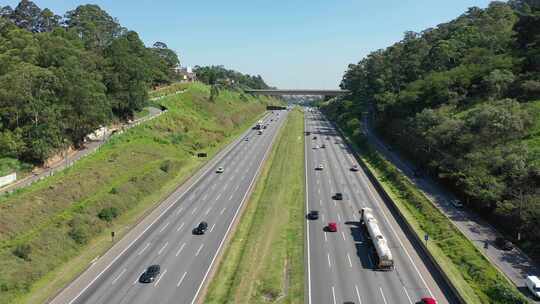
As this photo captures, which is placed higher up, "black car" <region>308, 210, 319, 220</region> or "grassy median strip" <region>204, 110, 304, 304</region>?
"black car" <region>308, 210, 319, 220</region>

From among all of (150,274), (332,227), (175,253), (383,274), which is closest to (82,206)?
(175,253)

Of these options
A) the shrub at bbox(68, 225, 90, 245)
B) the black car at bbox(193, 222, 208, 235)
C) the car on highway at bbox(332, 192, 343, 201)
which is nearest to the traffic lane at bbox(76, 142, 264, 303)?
the black car at bbox(193, 222, 208, 235)

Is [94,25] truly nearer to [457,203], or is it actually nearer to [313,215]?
[313,215]

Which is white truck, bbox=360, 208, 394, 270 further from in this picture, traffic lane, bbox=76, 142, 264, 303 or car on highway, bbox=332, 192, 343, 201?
traffic lane, bbox=76, 142, 264, 303

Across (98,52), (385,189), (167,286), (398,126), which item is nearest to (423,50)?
(398,126)

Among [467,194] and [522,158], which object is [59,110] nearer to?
[467,194]

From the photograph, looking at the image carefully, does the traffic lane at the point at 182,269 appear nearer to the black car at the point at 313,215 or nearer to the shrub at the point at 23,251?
the black car at the point at 313,215

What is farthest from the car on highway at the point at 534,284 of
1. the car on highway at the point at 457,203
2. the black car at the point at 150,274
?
the black car at the point at 150,274
